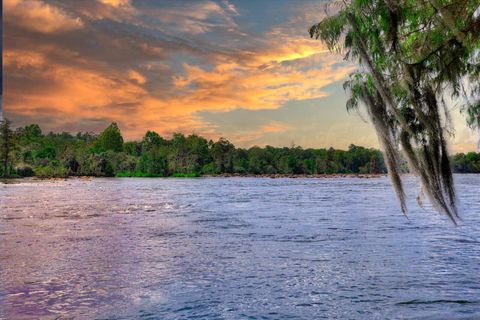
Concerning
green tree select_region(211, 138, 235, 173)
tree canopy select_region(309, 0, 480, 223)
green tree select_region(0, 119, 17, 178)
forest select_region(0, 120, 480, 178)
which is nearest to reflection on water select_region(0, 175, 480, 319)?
tree canopy select_region(309, 0, 480, 223)

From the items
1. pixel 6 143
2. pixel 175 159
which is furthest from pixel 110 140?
pixel 6 143

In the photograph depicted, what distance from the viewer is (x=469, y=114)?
305 inches

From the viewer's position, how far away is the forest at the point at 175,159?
13425 cm

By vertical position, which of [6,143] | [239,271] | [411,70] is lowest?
[239,271]

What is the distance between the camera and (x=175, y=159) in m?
168

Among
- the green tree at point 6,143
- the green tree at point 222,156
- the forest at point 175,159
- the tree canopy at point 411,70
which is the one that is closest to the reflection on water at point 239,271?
the tree canopy at point 411,70

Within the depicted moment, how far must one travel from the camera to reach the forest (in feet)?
440

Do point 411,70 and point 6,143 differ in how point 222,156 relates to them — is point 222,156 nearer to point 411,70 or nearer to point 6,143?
point 6,143

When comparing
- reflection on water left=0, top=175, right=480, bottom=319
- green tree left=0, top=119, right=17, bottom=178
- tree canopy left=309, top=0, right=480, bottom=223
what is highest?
green tree left=0, top=119, right=17, bottom=178

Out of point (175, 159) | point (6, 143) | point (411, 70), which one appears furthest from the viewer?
point (175, 159)

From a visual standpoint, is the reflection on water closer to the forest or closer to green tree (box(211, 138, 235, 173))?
the forest

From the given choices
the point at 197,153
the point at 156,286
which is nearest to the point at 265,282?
the point at 156,286

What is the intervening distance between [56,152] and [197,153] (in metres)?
48.9

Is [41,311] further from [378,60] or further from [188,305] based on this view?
[378,60]
